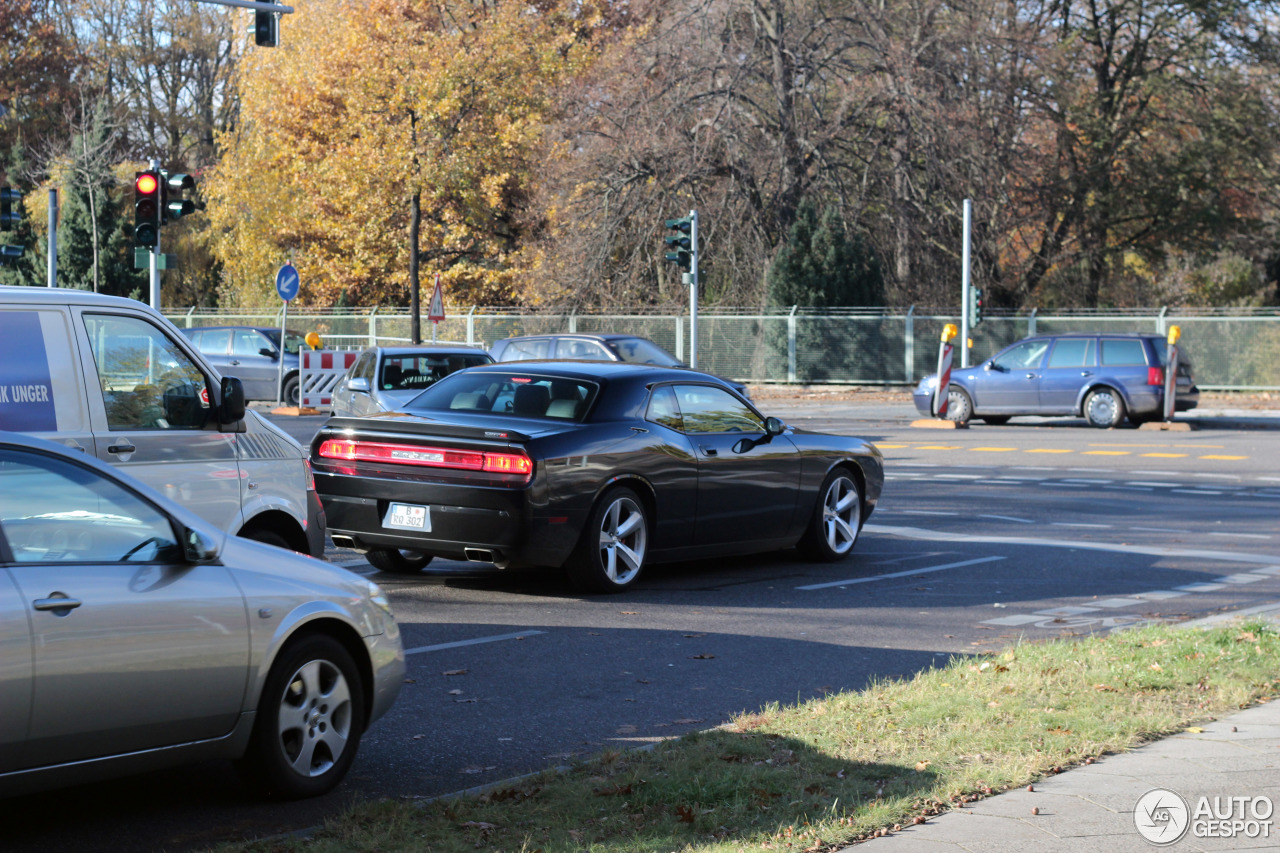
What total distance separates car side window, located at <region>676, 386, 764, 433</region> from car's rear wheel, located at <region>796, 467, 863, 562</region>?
914 mm

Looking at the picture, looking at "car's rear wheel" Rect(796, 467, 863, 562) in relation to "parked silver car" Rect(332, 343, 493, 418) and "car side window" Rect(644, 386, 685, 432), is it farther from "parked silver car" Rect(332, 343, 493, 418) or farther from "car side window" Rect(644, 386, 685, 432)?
"parked silver car" Rect(332, 343, 493, 418)

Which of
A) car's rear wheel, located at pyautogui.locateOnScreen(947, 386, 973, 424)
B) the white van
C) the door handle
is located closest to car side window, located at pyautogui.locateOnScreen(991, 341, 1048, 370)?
car's rear wheel, located at pyautogui.locateOnScreen(947, 386, 973, 424)

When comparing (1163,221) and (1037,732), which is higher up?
(1163,221)

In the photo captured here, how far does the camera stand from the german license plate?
370 inches

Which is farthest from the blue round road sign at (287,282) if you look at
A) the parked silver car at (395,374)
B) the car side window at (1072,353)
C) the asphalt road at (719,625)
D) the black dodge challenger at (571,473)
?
the black dodge challenger at (571,473)

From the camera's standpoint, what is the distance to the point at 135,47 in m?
61.8

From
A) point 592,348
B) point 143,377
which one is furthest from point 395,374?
point 143,377

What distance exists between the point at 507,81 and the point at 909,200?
43.6 ft

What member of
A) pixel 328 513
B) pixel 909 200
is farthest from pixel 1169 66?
pixel 328 513

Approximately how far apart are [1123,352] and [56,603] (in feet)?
84.3

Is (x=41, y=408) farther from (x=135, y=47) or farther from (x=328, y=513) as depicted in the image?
(x=135, y=47)

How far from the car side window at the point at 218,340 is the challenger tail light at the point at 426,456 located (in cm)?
2253

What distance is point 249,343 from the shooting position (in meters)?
31.3

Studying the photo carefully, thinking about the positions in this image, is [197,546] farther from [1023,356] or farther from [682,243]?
[682,243]
